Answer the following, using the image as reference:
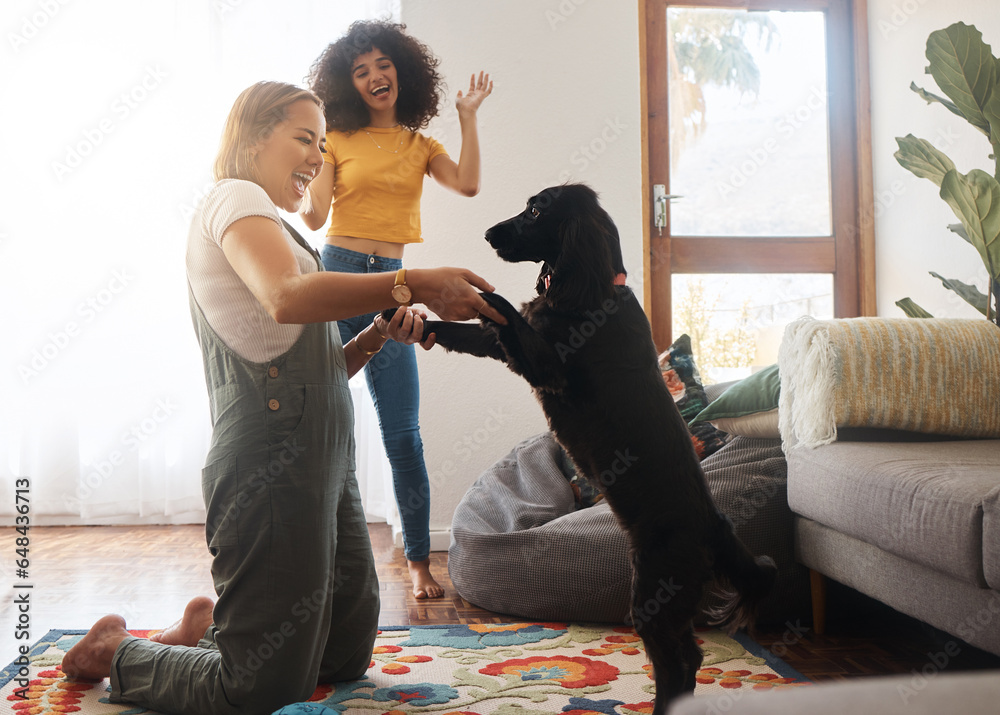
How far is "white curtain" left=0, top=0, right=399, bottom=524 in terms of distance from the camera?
3.00 m

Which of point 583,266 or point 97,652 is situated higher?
point 583,266

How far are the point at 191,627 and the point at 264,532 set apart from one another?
42 centimetres

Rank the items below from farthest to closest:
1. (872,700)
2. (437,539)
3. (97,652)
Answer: (437,539), (97,652), (872,700)

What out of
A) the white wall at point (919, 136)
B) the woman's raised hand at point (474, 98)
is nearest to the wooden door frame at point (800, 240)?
the white wall at point (919, 136)

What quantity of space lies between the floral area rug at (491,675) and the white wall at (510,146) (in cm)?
110

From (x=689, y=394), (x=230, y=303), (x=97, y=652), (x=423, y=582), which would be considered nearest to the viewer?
(x=230, y=303)

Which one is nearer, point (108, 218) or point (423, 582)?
point (423, 582)

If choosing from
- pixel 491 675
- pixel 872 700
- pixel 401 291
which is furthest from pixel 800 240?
pixel 872 700

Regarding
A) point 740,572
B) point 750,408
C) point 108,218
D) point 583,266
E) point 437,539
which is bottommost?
point 437,539

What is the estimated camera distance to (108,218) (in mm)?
3008

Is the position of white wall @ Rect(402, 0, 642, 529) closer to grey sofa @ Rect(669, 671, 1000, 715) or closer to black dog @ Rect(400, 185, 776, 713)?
black dog @ Rect(400, 185, 776, 713)

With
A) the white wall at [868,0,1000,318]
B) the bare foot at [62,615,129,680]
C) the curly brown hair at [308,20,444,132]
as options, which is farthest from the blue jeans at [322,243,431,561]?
the white wall at [868,0,1000,318]

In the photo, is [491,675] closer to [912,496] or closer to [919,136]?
[912,496]

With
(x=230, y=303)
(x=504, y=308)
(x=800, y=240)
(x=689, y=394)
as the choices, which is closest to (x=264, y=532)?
(x=230, y=303)
